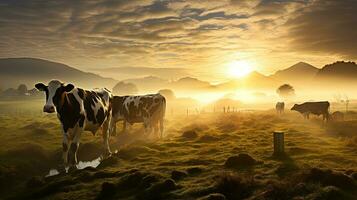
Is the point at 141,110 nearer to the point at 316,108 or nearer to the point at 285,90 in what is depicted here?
the point at 316,108

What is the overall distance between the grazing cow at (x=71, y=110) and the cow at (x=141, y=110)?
440 inches

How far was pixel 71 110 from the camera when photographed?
59.6ft

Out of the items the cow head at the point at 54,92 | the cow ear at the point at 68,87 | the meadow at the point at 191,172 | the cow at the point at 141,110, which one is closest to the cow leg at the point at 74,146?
the meadow at the point at 191,172

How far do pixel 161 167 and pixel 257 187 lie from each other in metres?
6.90

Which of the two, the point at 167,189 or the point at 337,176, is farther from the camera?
the point at 167,189

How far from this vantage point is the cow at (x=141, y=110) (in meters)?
32.6

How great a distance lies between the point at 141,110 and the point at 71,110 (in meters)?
14.7

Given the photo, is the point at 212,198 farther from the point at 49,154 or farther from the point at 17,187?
the point at 49,154

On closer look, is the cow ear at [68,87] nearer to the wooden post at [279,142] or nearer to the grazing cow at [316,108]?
the wooden post at [279,142]

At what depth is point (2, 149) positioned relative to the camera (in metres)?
26.3

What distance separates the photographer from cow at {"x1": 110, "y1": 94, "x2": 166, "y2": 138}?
3256 cm

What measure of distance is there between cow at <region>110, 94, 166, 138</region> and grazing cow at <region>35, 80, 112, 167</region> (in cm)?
1117

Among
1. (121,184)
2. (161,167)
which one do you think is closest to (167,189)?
(121,184)

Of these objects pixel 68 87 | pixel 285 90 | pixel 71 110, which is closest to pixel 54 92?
pixel 68 87
